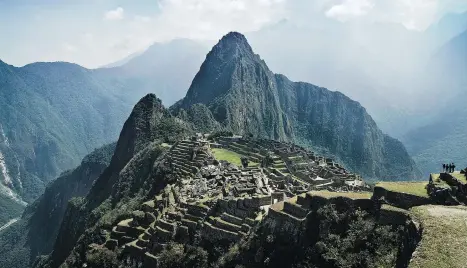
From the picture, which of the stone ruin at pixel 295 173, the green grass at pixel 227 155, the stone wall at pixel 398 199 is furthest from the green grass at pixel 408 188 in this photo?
the green grass at pixel 227 155

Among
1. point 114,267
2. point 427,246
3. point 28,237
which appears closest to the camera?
point 427,246

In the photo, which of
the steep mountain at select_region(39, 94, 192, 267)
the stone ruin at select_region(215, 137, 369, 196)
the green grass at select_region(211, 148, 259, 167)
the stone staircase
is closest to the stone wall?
the stone ruin at select_region(215, 137, 369, 196)

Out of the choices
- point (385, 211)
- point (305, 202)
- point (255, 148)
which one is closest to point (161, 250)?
point (305, 202)

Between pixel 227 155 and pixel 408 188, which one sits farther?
pixel 227 155

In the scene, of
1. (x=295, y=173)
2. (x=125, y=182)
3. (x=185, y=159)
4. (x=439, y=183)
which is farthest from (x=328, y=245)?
(x=125, y=182)

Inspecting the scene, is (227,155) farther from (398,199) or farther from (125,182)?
(398,199)

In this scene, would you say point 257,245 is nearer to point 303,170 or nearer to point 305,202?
point 305,202

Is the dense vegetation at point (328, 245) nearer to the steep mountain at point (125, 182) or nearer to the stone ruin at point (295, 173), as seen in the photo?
the stone ruin at point (295, 173)

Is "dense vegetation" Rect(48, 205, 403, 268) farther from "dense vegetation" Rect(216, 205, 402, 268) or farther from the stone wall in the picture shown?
the stone wall
